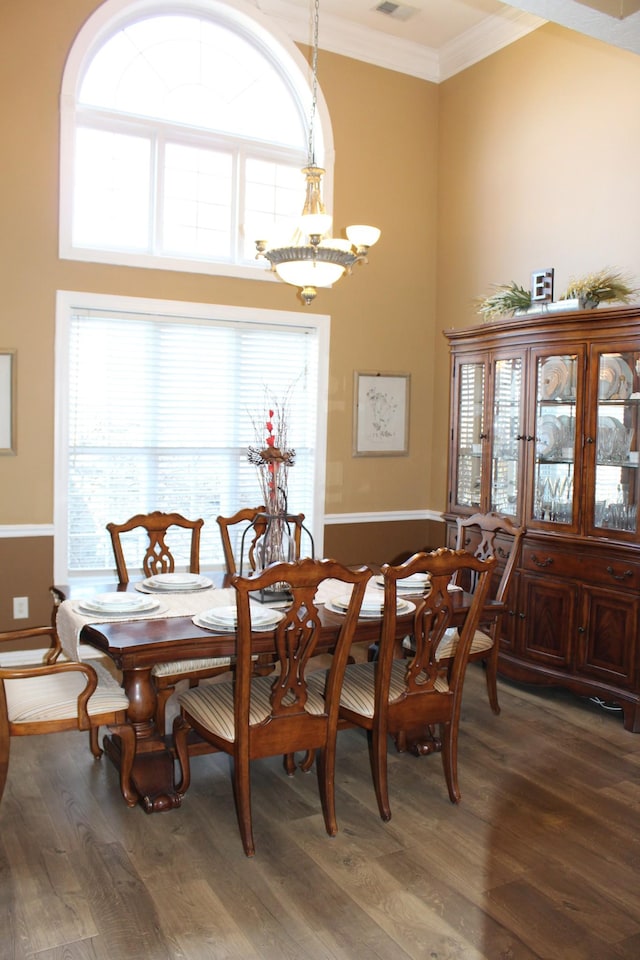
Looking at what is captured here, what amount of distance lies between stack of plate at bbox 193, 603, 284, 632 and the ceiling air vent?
4084 mm

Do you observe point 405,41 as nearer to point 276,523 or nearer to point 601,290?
point 601,290

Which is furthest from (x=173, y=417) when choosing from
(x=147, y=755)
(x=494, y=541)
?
(x=147, y=755)

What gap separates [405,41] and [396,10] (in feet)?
1.30

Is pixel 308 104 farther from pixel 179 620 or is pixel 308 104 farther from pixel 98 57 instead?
pixel 179 620

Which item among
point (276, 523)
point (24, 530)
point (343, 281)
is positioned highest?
point (343, 281)

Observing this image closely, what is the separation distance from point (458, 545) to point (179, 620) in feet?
6.29

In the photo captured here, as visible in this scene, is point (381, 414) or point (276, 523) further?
point (381, 414)

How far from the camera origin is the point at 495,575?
15.7ft

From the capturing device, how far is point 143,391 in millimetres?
5137

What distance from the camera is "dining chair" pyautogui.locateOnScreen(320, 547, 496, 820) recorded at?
2.92 metres

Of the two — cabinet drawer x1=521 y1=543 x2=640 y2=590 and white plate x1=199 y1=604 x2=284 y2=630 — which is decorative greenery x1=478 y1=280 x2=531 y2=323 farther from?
white plate x1=199 y1=604 x2=284 y2=630

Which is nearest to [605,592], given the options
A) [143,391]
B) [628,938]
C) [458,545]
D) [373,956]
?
[458,545]

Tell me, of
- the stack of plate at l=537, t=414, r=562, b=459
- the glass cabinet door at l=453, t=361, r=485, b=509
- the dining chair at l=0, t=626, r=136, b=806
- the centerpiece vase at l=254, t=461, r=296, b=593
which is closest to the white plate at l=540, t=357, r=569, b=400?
the stack of plate at l=537, t=414, r=562, b=459

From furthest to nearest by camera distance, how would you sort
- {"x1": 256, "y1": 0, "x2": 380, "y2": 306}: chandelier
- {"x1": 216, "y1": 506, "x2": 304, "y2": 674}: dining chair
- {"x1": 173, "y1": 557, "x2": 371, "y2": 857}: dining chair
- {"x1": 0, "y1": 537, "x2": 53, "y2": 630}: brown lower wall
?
{"x1": 0, "y1": 537, "x2": 53, "y2": 630}: brown lower wall → {"x1": 216, "y1": 506, "x2": 304, "y2": 674}: dining chair → {"x1": 256, "y1": 0, "x2": 380, "y2": 306}: chandelier → {"x1": 173, "y1": 557, "x2": 371, "y2": 857}: dining chair
